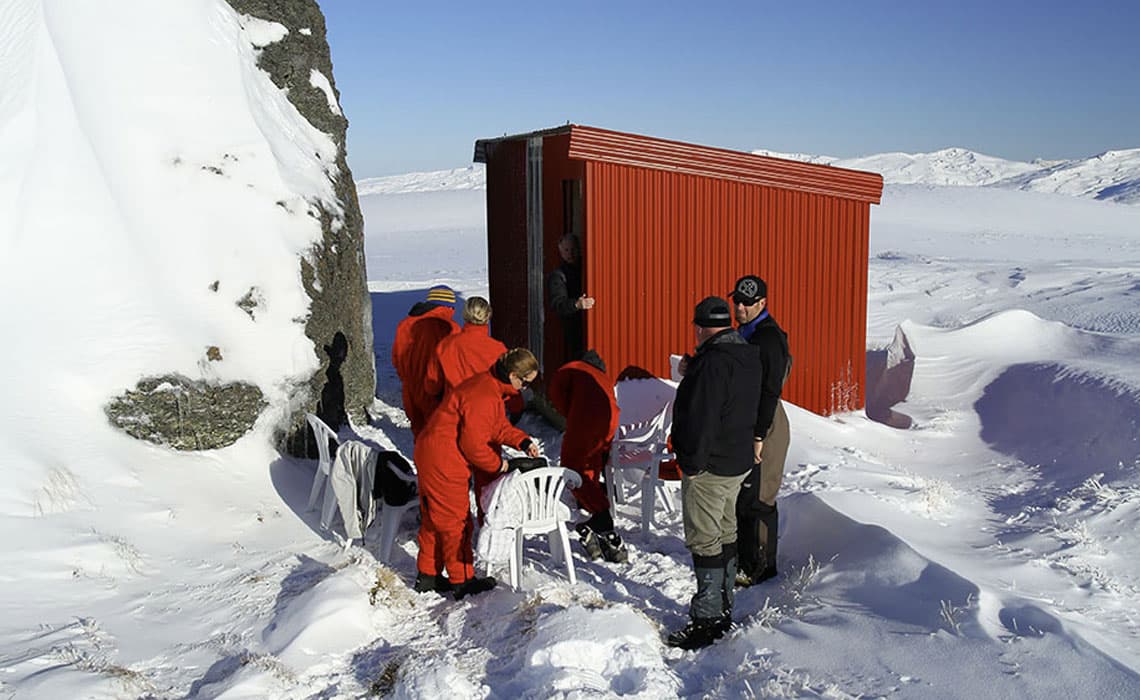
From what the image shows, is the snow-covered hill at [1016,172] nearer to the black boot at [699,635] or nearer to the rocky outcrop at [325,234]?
the rocky outcrop at [325,234]

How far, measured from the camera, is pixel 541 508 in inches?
201

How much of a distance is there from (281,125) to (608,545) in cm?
616

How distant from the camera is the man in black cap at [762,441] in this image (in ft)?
15.8

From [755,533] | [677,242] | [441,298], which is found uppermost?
[677,242]

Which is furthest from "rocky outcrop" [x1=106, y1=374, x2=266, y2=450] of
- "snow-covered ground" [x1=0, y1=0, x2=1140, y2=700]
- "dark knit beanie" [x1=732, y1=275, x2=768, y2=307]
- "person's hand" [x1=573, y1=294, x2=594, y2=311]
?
"dark knit beanie" [x1=732, y1=275, x2=768, y2=307]

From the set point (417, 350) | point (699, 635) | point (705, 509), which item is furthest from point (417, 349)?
point (699, 635)

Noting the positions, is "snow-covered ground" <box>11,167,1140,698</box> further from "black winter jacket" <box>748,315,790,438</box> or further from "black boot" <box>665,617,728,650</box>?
"black winter jacket" <box>748,315,790,438</box>

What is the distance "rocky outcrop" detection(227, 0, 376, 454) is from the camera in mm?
8156

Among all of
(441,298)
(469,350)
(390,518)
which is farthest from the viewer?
(441,298)

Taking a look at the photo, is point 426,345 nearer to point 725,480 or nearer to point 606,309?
point 606,309

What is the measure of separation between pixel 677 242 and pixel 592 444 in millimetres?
3402

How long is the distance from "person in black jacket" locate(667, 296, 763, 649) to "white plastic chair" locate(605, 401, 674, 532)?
5.00 feet

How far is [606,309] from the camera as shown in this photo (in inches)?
327

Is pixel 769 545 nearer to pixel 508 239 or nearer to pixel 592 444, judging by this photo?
pixel 592 444
